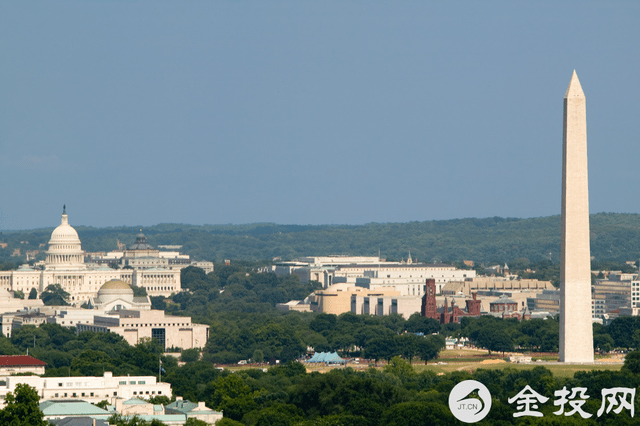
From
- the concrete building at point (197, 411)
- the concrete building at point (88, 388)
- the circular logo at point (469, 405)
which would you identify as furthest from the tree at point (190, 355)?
the circular logo at point (469, 405)

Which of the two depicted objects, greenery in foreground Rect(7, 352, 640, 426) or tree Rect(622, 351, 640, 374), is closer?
greenery in foreground Rect(7, 352, 640, 426)

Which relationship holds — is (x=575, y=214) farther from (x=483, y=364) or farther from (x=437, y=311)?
(x=437, y=311)

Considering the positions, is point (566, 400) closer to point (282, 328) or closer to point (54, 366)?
point (54, 366)

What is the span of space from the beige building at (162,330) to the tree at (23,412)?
237ft

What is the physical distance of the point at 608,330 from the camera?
134 m

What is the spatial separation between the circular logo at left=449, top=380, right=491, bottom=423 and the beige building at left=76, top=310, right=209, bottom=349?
6753cm

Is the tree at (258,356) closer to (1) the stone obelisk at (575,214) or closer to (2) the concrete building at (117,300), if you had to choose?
(1) the stone obelisk at (575,214)

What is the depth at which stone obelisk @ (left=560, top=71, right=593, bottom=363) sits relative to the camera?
9781 cm

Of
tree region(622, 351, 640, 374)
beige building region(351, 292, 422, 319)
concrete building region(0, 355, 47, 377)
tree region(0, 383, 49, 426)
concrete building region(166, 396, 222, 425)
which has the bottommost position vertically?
concrete building region(166, 396, 222, 425)

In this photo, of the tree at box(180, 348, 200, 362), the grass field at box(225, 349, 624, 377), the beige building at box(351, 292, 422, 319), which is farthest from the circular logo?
the beige building at box(351, 292, 422, 319)

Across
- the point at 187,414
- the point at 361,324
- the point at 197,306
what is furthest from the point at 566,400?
the point at 197,306

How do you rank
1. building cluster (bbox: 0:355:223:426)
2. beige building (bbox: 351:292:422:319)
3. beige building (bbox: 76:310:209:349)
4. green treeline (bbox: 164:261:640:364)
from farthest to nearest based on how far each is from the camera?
beige building (bbox: 351:292:422:319) → beige building (bbox: 76:310:209:349) → green treeline (bbox: 164:261:640:364) → building cluster (bbox: 0:355:223:426)

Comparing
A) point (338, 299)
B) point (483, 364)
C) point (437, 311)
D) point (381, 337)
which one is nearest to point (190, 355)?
point (381, 337)

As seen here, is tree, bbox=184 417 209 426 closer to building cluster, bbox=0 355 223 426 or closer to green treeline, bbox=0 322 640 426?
building cluster, bbox=0 355 223 426
